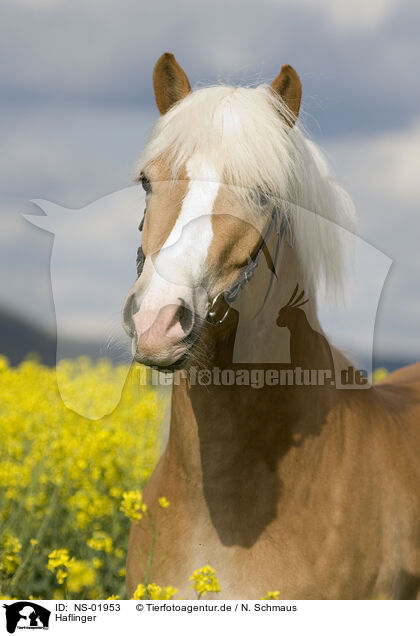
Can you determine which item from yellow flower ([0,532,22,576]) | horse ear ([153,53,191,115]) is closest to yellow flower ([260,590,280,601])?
yellow flower ([0,532,22,576])

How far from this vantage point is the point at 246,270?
94.7 inches

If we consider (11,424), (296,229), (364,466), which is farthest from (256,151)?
(11,424)

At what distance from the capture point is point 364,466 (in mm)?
2781

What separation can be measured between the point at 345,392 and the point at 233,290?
35.9 inches

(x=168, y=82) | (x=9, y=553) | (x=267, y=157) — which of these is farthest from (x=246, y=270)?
(x=9, y=553)

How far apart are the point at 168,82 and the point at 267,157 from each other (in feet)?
2.25

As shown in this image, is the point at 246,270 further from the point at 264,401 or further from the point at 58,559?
the point at 58,559

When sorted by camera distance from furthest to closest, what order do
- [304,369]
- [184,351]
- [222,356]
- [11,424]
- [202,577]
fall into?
1. [11,424]
2. [304,369]
3. [222,356]
4. [202,577]
5. [184,351]

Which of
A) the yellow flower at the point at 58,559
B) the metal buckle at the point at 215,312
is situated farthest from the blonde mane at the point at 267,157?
the yellow flower at the point at 58,559

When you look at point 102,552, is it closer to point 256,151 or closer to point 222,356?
point 222,356

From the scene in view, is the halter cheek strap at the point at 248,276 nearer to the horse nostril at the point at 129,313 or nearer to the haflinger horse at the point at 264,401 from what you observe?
the haflinger horse at the point at 264,401
